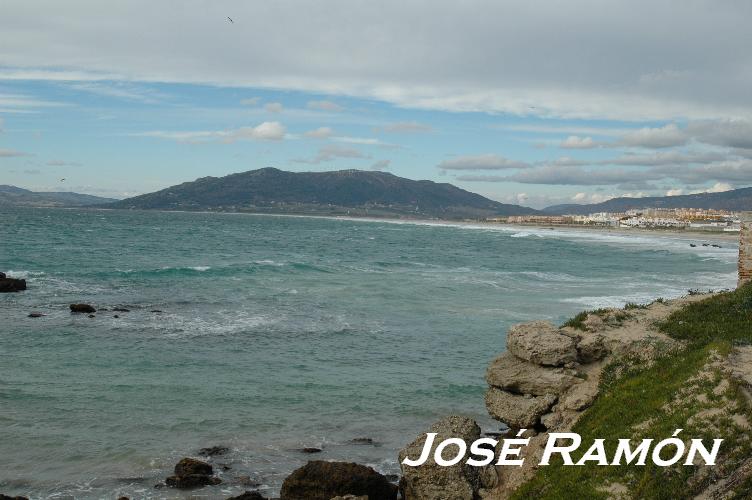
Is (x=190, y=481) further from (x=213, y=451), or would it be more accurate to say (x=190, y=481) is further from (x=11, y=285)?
(x=11, y=285)

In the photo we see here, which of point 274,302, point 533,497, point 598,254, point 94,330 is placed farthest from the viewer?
point 598,254

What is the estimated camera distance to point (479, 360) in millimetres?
26531

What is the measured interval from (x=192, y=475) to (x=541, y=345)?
8562 millimetres

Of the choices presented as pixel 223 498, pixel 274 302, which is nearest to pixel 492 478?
pixel 223 498

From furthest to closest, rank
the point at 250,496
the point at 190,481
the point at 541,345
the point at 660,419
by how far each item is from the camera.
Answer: the point at 541,345, the point at 190,481, the point at 250,496, the point at 660,419

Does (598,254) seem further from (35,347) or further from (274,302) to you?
(35,347)

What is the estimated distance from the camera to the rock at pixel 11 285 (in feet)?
132

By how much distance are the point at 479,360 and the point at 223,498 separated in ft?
47.3

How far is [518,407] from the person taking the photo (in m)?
15.0

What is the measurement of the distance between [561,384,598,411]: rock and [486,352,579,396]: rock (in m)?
0.35

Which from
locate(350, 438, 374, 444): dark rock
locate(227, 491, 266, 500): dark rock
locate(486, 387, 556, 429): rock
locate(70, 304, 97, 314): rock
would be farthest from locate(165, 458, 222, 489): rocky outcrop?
locate(70, 304, 97, 314): rock

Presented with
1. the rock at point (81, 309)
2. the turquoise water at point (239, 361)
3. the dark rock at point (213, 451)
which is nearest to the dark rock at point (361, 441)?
the turquoise water at point (239, 361)

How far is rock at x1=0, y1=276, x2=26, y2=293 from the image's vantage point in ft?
132

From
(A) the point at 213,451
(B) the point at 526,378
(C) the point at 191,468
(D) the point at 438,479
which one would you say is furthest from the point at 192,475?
(B) the point at 526,378
